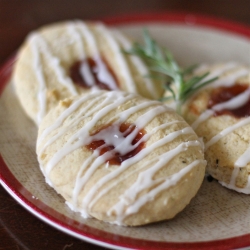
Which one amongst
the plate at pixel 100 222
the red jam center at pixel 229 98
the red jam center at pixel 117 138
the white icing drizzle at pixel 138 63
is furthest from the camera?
the white icing drizzle at pixel 138 63

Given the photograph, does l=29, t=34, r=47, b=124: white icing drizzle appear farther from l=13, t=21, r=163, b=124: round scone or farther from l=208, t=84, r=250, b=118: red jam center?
l=208, t=84, r=250, b=118: red jam center

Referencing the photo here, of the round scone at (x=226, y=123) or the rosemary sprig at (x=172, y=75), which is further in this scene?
the rosemary sprig at (x=172, y=75)

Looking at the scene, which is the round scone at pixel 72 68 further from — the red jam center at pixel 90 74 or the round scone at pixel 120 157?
the round scone at pixel 120 157

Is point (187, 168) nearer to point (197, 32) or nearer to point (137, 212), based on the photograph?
point (137, 212)

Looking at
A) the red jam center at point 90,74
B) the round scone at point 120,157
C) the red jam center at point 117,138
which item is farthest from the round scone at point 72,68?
the red jam center at point 117,138

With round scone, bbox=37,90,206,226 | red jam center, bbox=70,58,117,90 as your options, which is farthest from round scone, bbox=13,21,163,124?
round scone, bbox=37,90,206,226

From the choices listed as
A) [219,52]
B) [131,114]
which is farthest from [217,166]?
[219,52]

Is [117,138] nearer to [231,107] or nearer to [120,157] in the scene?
[120,157]

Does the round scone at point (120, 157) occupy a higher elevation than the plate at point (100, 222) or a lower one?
higher
